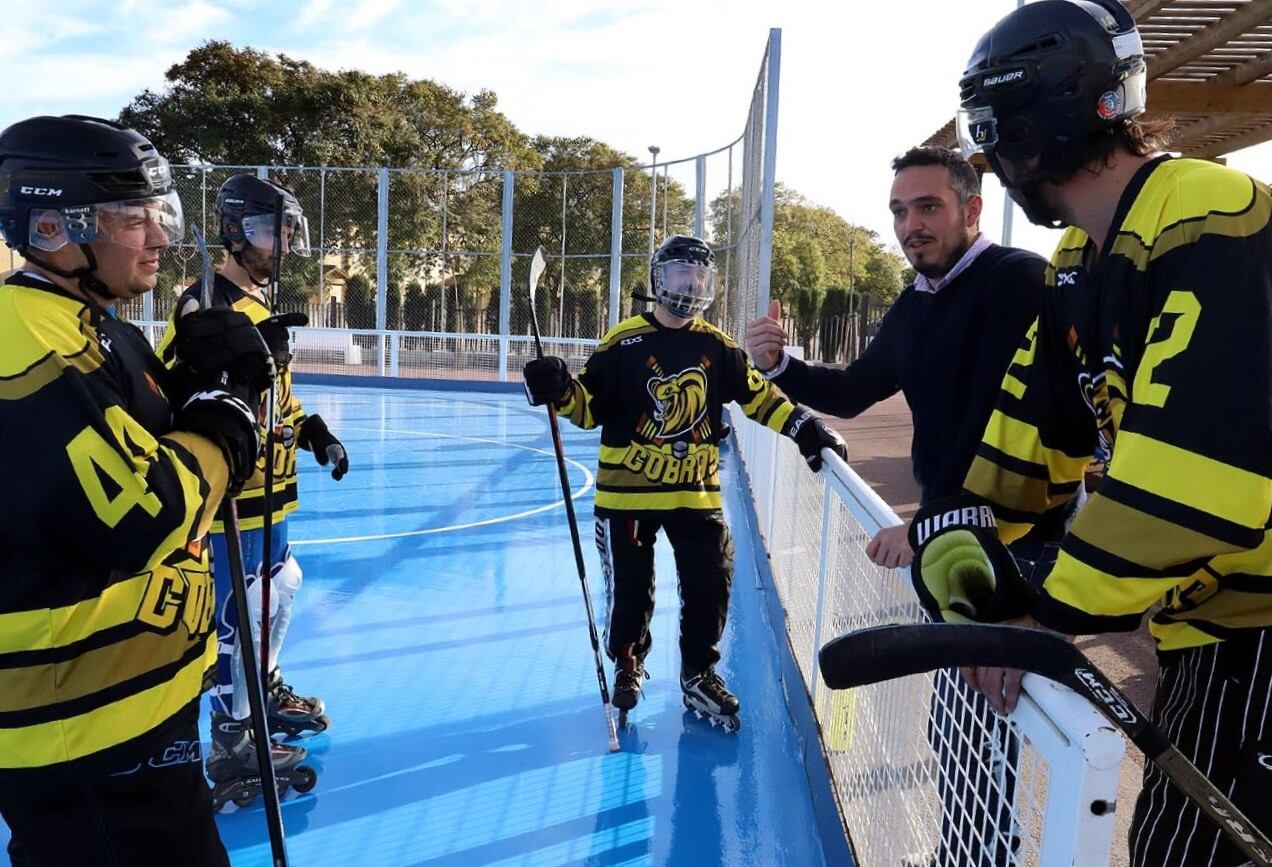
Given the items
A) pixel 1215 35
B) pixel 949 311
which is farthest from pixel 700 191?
pixel 949 311

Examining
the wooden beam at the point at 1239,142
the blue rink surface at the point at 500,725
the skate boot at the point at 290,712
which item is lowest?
the blue rink surface at the point at 500,725

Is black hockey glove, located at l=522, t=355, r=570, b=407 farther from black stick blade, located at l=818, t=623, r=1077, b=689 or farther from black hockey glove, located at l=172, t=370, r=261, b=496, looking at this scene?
black stick blade, located at l=818, t=623, r=1077, b=689

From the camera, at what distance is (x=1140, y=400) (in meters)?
1.31

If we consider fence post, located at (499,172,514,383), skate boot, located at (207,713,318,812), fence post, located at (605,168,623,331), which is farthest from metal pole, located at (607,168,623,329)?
skate boot, located at (207,713,318,812)

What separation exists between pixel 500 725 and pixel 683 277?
7.20 feet

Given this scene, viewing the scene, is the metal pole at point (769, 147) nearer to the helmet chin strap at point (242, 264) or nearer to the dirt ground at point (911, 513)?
the dirt ground at point (911, 513)

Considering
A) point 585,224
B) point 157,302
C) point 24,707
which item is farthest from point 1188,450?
point 157,302

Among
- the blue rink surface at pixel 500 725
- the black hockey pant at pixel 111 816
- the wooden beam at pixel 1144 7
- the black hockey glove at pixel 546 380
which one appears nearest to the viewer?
the black hockey pant at pixel 111 816

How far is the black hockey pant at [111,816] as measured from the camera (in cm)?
180

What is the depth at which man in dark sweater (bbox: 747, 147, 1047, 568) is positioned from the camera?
262 centimetres

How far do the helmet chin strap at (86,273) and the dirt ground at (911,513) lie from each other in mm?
2179

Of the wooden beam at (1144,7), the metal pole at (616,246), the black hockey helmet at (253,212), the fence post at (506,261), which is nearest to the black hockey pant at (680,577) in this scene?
the black hockey helmet at (253,212)

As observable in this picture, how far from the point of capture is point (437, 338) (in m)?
22.7

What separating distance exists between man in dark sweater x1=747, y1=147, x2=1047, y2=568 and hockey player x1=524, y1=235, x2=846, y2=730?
3.88 ft
